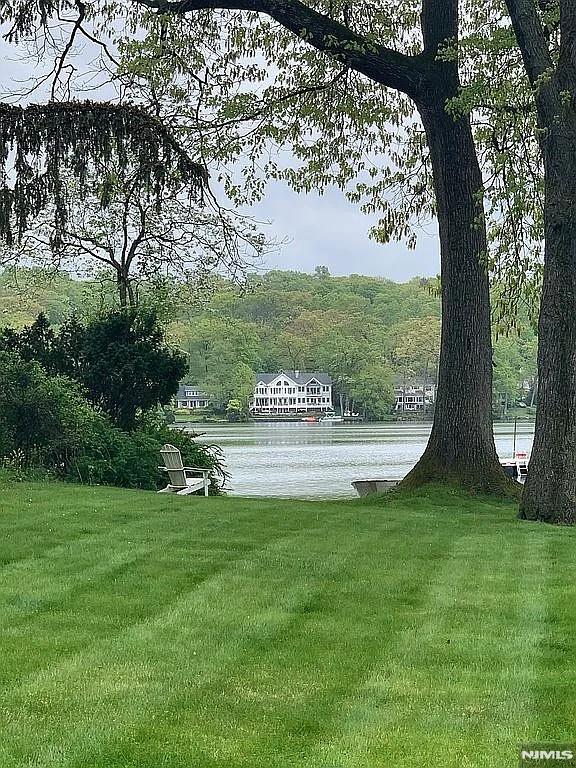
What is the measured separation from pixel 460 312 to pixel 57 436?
6271mm

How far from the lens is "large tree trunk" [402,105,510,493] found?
15188mm

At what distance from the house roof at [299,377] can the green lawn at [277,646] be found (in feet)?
159

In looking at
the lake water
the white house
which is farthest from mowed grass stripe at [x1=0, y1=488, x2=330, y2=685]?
the white house

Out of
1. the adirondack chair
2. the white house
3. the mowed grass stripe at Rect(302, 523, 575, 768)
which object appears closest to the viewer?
the mowed grass stripe at Rect(302, 523, 575, 768)

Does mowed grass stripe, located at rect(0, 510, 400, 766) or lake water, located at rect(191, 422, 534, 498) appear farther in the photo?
lake water, located at rect(191, 422, 534, 498)

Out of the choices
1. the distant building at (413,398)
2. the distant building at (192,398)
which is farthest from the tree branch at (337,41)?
the distant building at (413,398)

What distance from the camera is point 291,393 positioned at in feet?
204

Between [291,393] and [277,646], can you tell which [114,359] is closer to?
[277,646]

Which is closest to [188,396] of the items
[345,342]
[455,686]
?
[345,342]

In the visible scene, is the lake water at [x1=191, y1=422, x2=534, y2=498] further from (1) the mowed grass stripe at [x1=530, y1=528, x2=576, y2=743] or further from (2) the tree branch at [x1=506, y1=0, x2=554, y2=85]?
(1) the mowed grass stripe at [x1=530, y1=528, x2=576, y2=743]

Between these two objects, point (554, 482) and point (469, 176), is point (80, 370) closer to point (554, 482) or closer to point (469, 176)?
point (469, 176)

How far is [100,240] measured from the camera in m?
23.0

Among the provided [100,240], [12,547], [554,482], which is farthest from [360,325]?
[12,547]

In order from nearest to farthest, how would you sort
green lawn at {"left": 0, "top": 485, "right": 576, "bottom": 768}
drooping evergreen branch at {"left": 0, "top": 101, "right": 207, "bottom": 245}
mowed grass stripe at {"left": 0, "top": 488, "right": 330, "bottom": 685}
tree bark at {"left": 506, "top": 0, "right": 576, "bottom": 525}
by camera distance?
green lawn at {"left": 0, "top": 485, "right": 576, "bottom": 768} < mowed grass stripe at {"left": 0, "top": 488, "right": 330, "bottom": 685} < tree bark at {"left": 506, "top": 0, "right": 576, "bottom": 525} < drooping evergreen branch at {"left": 0, "top": 101, "right": 207, "bottom": 245}
